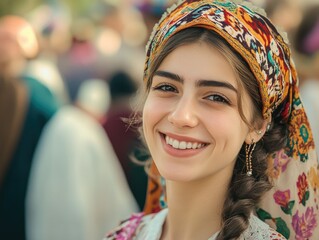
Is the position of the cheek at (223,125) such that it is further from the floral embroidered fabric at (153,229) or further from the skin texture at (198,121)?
the floral embroidered fabric at (153,229)

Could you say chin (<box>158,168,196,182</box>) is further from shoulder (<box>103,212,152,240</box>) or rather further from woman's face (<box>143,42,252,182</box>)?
shoulder (<box>103,212,152,240</box>)

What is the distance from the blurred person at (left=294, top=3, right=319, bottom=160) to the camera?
4332 millimetres

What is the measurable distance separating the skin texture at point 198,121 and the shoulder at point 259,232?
0.11 m

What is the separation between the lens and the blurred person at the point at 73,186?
385 centimetres

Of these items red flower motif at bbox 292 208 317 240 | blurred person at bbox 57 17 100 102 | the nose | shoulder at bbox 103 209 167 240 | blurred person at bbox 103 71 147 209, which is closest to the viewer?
the nose

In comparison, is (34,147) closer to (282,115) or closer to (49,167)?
(49,167)

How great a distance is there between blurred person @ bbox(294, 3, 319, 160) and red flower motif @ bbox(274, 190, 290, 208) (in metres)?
1.96

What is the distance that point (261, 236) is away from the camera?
7.20ft

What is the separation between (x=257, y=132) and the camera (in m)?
2.23

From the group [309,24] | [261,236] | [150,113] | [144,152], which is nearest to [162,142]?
[150,113]

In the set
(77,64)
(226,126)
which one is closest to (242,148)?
(226,126)

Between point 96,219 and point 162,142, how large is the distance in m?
1.84

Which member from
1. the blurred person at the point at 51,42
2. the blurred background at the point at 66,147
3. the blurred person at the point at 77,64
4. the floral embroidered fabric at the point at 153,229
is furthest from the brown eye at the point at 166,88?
the blurred person at the point at 77,64

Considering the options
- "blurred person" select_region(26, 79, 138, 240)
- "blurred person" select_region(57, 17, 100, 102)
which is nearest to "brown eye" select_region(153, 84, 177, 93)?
"blurred person" select_region(26, 79, 138, 240)
